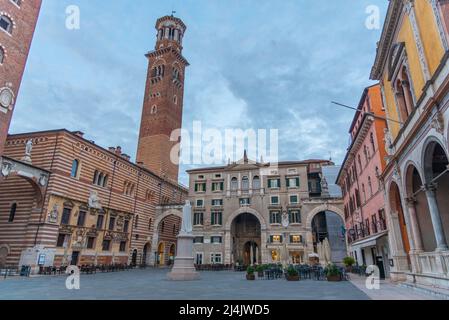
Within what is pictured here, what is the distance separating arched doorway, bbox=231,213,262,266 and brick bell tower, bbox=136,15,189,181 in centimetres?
1545

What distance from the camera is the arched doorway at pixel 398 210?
611 inches

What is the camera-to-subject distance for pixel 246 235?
4191 cm

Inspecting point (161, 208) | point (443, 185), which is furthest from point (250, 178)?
point (443, 185)

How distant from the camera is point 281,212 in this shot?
123 feet

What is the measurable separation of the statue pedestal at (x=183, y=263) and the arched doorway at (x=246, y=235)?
23.4 metres

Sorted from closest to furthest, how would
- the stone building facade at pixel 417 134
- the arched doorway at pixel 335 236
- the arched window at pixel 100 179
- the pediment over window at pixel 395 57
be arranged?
the stone building facade at pixel 417 134 < the pediment over window at pixel 395 57 < the arched window at pixel 100 179 < the arched doorway at pixel 335 236

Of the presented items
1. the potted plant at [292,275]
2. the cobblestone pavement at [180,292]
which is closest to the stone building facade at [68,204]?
the cobblestone pavement at [180,292]

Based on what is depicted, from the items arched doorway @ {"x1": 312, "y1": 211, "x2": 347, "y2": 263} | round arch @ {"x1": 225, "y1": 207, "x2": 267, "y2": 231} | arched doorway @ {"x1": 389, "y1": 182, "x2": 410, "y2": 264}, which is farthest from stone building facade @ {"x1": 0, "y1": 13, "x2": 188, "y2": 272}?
arched doorway @ {"x1": 389, "y1": 182, "x2": 410, "y2": 264}

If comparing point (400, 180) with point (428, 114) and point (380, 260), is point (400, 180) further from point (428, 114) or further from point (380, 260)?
point (380, 260)

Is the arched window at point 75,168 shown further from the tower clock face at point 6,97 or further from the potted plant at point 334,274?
the potted plant at point 334,274

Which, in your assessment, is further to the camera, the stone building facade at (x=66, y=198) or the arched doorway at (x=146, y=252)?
the arched doorway at (x=146, y=252)

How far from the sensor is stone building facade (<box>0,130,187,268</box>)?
935 inches

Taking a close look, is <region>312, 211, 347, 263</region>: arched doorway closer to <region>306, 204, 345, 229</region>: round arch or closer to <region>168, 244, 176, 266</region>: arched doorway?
<region>306, 204, 345, 229</region>: round arch
